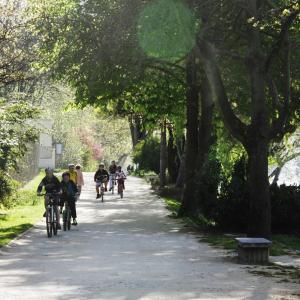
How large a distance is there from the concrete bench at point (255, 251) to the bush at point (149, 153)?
158 ft

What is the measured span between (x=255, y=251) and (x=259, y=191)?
366 centimetres

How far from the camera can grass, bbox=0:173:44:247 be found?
19077mm

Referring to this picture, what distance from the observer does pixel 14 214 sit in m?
25.8

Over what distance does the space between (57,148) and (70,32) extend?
5745 cm

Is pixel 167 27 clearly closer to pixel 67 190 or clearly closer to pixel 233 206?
pixel 233 206

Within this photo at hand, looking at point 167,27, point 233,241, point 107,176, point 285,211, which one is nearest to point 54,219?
point 233,241

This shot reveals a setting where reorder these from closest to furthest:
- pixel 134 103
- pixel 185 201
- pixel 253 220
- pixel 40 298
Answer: pixel 40 298
pixel 253 220
pixel 185 201
pixel 134 103

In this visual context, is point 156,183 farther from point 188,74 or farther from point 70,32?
point 70,32

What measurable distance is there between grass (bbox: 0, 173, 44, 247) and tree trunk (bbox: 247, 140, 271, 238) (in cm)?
601

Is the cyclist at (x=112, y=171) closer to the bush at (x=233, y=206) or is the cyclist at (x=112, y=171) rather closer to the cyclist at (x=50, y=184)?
the bush at (x=233, y=206)

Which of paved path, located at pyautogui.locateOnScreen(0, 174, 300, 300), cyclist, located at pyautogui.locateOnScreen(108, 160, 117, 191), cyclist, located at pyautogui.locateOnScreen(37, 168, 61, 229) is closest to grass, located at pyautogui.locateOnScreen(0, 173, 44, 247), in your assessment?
paved path, located at pyautogui.locateOnScreen(0, 174, 300, 300)

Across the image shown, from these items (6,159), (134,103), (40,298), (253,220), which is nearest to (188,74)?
(134,103)

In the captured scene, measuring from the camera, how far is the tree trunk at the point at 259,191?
1684 cm

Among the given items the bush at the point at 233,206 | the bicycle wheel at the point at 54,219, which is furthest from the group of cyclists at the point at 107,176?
the bicycle wheel at the point at 54,219
